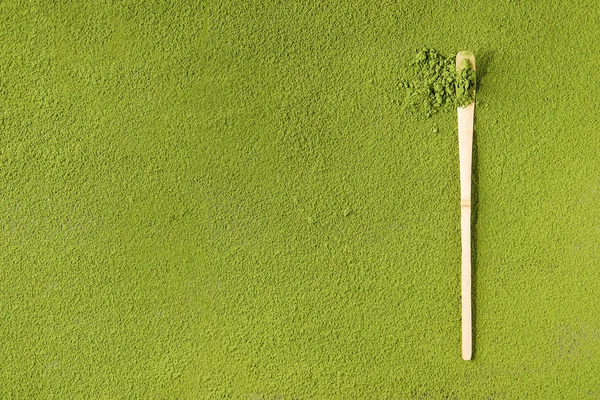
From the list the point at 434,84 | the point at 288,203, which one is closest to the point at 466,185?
the point at 434,84

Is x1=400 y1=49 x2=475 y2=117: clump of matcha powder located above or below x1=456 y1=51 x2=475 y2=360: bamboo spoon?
above

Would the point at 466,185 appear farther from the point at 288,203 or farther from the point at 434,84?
the point at 288,203

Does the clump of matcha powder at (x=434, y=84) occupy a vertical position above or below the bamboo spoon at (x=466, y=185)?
above
